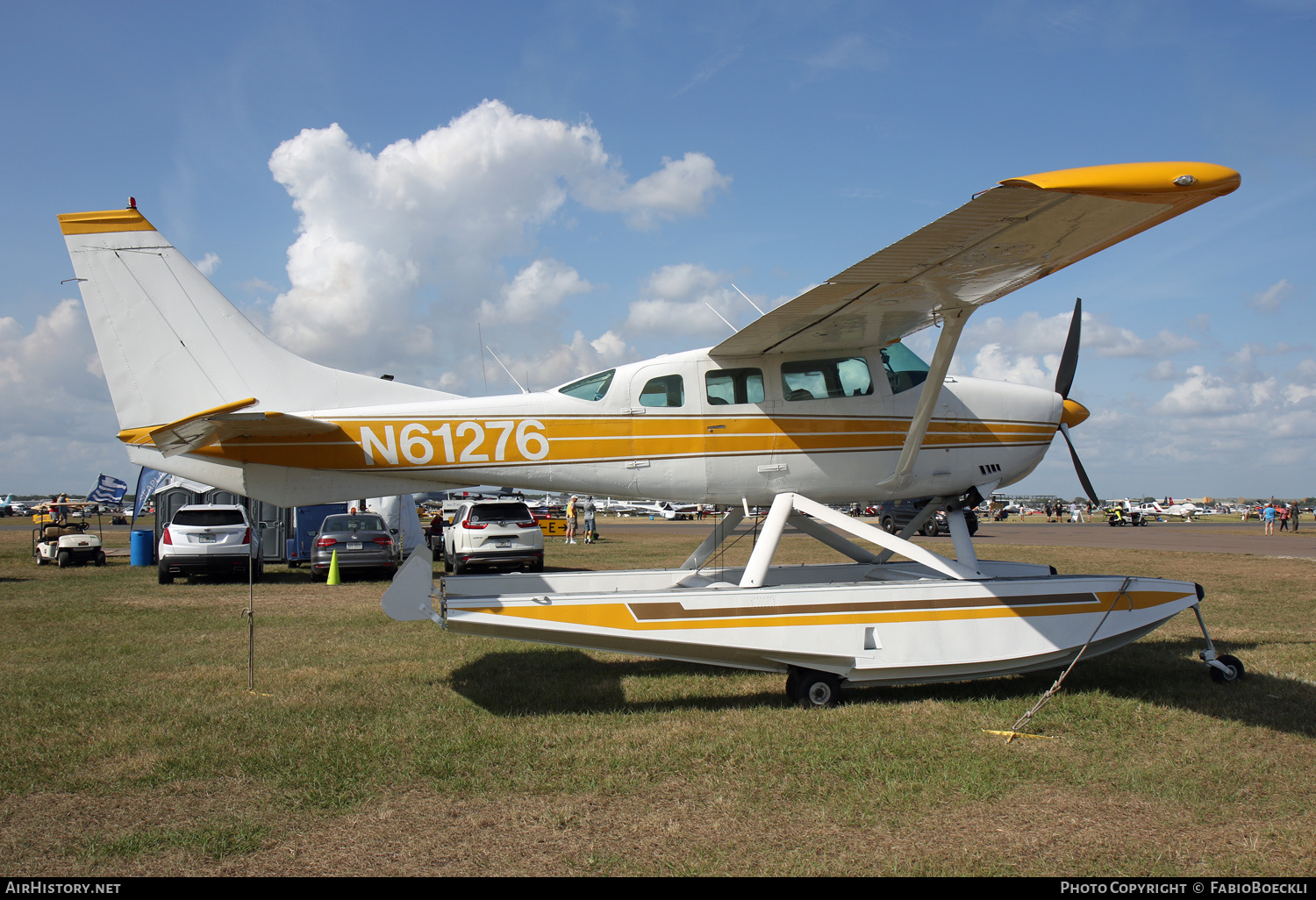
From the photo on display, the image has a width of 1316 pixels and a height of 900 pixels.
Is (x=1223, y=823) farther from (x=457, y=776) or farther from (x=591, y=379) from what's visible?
(x=591, y=379)

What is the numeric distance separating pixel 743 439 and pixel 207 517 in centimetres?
1439

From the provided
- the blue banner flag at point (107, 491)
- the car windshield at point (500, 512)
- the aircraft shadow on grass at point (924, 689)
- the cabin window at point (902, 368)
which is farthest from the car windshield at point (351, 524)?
the blue banner flag at point (107, 491)

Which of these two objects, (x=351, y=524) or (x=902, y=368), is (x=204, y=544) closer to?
(x=351, y=524)

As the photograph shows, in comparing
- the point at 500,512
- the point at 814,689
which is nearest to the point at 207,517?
the point at 500,512

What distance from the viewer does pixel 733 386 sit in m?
7.23

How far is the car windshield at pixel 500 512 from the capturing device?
56.5ft

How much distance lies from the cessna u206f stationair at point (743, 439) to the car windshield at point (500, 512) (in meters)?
10.0

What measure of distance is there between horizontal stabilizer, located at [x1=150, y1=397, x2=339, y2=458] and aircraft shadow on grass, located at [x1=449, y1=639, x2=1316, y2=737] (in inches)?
103

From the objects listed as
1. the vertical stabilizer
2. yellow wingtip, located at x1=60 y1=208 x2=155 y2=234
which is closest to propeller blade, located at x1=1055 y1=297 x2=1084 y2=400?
the vertical stabilizer

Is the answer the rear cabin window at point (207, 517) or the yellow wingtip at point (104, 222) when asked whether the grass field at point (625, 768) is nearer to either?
the yellow wingtip at point (104, 222)

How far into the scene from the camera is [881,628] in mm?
6109

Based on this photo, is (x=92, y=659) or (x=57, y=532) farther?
(x=57, y=532)

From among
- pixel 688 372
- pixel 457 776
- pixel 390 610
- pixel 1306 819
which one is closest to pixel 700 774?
pixel 457 776

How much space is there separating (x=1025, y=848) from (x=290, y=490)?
5894 millimetres
